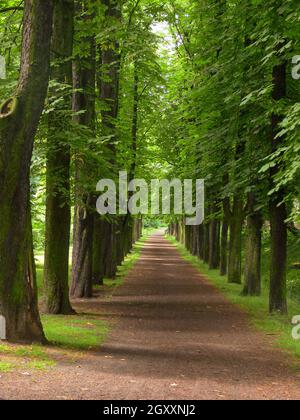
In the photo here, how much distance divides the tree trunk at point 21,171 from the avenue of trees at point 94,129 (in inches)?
0.7

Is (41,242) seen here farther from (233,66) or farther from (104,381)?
(104,381)

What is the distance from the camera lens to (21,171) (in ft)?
32.7

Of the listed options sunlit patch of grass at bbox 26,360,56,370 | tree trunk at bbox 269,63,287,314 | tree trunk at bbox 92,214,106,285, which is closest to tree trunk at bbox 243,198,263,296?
tree trunk at bbox 269,63,287,314

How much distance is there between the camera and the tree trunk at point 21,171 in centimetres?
986

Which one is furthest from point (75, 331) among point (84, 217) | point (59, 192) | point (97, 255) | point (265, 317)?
point (97, 255)

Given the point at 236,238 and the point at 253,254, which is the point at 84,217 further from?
the point at 236,238

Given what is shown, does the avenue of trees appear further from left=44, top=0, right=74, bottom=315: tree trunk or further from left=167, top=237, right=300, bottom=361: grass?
left=167, top=237, right=300, bottom=361: grass

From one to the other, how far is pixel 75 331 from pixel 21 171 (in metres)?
4.27

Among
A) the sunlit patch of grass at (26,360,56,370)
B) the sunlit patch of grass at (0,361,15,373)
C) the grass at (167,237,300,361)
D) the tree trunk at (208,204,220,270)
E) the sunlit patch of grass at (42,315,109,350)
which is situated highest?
the tree trunk at (208,204,220,270)

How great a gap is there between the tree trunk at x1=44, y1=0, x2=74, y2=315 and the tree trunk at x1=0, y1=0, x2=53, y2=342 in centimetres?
353

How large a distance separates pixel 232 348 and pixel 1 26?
30.9 ft

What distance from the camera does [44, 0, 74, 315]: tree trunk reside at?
14547 mm
